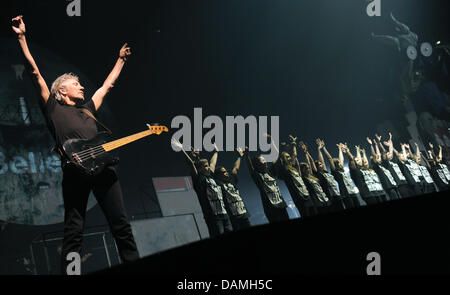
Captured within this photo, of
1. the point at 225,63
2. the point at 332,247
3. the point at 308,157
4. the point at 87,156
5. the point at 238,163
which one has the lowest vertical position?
the point at 332,247

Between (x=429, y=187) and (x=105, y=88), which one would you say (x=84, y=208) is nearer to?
(x=105, y=88)

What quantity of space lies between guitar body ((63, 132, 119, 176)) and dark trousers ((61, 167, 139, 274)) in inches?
1.7

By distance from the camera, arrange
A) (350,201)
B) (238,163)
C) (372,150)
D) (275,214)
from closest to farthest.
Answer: (275,214), (238,163), (350,201), (372,150)

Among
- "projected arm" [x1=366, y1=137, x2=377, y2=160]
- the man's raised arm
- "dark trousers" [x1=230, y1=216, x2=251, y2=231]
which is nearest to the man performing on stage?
the man's raised arm

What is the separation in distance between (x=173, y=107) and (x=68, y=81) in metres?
2.69

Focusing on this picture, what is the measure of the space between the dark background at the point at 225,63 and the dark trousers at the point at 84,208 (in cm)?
229

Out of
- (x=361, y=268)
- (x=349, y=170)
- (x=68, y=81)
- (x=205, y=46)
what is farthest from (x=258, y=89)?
(x=361, y=268)

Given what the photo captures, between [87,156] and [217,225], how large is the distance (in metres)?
2.49

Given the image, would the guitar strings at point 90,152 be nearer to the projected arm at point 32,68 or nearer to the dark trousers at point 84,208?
the dark trousers at point 84,208

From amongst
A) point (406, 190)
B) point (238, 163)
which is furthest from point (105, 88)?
point (406, 190)

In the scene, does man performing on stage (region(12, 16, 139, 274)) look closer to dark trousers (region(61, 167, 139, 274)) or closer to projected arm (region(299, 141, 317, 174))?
dark trousers (region(61, 167, 139, 274))

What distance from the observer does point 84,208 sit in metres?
2.05

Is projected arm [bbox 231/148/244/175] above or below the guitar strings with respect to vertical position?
above

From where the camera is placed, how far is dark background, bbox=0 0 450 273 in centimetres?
446
